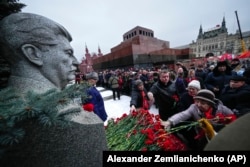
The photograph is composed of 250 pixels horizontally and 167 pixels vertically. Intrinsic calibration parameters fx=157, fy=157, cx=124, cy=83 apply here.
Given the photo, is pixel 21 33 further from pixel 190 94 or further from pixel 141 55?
pixel 141 55

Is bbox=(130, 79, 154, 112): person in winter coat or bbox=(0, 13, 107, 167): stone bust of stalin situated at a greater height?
bbox=(0, 13, 107, 167): stone bust of stalin

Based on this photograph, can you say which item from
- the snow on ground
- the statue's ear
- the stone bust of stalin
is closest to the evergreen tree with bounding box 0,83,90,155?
the stone bust of stalin

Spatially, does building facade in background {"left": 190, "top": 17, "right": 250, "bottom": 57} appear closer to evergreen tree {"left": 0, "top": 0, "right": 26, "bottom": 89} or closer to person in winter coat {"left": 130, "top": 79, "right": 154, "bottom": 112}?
person in winter coat {"left": 130, "top": 79, "right": 154, "bottom": 112}

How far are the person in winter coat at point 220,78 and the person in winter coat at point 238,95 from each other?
3.36ft

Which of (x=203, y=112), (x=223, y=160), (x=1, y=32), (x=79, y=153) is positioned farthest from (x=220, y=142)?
(x=203, y=112)

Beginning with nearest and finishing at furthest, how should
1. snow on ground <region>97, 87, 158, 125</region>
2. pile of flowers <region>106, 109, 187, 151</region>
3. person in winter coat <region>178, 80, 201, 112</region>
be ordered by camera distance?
pile of flowers <region>106, 109, 187, 151</region>, person in winter coat <region>178, 80, 201, 112</region>, snow on ground <region>97, 87, 158, 125</region>

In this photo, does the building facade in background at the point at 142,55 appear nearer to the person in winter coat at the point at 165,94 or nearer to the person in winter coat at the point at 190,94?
the person in winter coat at the point at 165,94

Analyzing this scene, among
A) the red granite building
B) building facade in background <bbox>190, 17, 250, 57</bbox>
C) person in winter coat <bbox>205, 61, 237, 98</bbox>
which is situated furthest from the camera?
building facade in background <bbox>190, 17, 250, 57</bbox>

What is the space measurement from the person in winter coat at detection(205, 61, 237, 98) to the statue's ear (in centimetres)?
446

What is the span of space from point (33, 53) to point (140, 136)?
1.34 meters

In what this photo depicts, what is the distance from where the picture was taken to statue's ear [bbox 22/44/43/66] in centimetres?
133

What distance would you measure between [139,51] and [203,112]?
59.3 feet

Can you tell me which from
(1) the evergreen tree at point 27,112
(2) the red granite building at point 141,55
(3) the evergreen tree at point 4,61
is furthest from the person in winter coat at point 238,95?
(2) the red granite building at point 141,55

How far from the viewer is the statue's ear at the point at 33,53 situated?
133cm
